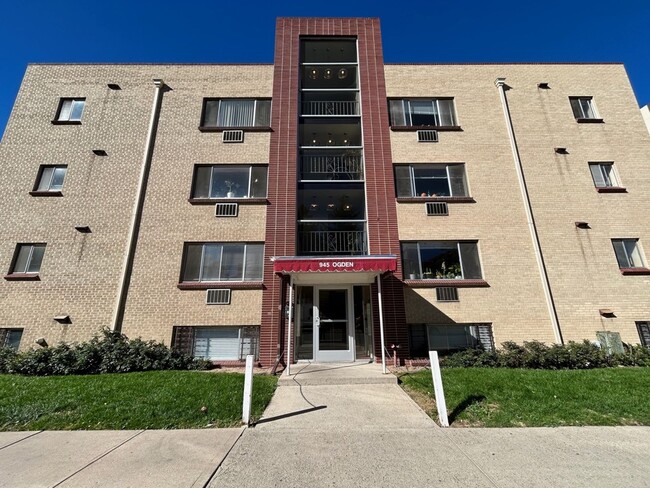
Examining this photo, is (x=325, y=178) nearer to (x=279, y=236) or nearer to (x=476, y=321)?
(x=279, y=236)

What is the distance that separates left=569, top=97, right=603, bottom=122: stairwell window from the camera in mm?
13773

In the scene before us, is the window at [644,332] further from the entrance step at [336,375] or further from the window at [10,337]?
the window at [10,337]

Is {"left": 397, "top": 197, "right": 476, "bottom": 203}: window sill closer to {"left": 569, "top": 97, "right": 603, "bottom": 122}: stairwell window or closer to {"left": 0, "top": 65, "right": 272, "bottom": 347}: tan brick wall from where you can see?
{"left": 0, "top": 65, "right": 272, "bottom": 347}: tan brick wall

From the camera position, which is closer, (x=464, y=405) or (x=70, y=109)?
(x=464, y=405)

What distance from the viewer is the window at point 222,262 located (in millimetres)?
11414

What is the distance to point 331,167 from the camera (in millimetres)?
13359

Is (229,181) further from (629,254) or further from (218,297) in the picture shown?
(629,254)

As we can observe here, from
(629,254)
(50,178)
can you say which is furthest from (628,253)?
(50,178)

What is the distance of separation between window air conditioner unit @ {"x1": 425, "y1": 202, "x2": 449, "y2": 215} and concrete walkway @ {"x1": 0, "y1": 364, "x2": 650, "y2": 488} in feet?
26.7

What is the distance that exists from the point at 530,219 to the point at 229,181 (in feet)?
41.0

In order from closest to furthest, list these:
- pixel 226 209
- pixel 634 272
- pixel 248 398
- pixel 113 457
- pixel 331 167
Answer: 1. pixel 113 457
2. pixel 248 398
3. pixel 634 272
4. pixel 226 209
5. pixel 331 167

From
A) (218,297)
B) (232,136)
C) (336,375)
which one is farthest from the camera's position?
(232,136)

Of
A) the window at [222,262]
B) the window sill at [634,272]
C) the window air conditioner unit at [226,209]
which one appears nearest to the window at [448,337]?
the window sill at [634,272]

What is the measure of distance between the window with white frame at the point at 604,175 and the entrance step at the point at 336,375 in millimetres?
12391
